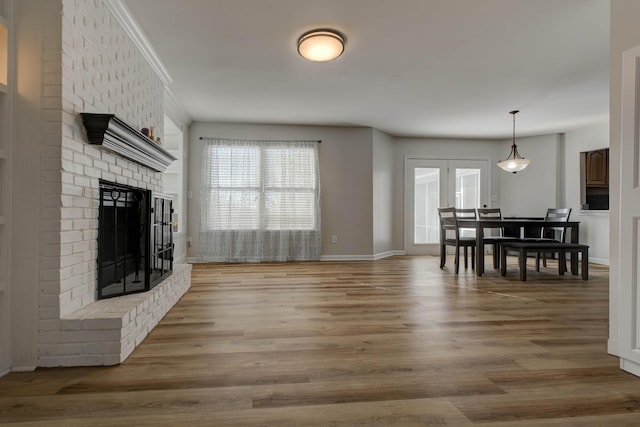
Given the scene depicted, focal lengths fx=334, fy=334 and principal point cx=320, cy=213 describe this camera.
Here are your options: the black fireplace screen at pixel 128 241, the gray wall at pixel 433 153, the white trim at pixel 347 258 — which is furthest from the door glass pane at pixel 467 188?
the black fireplace screen at pixel 128 241

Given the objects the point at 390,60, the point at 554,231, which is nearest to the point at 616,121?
the point at 390,60

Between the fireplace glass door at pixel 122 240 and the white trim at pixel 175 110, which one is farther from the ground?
the white trim at pixel 175 110

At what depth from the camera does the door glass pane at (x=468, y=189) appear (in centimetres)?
675

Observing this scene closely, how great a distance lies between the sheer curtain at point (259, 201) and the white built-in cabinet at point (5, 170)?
149 inches

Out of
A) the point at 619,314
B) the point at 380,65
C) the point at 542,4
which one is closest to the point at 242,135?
the point at 380,65

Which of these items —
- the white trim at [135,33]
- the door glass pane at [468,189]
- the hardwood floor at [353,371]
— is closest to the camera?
the hardwood floor at [353,371]

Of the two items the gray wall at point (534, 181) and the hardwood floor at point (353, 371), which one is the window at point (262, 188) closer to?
the hardwood floor at point (353, 371)

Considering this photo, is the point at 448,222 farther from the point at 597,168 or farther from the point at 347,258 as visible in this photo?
the point at 597,168

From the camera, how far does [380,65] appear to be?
3402 millimetres

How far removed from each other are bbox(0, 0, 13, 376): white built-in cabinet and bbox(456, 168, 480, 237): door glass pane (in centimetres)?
666

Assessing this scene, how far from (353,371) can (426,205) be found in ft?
17.8

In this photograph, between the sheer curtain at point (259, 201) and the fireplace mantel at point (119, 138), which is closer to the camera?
the fireplace mantel at point (119, 138)

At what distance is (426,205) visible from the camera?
262 inches

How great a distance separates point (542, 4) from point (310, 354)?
2852mm
